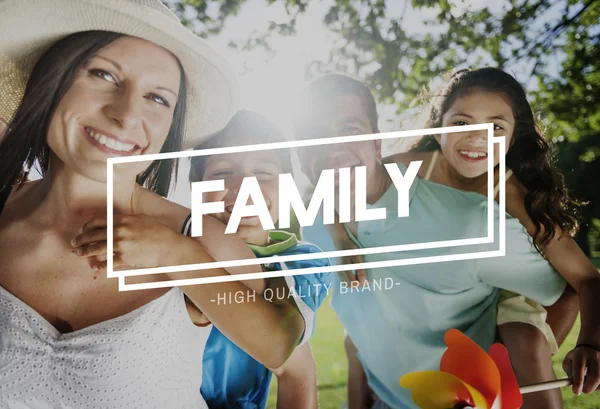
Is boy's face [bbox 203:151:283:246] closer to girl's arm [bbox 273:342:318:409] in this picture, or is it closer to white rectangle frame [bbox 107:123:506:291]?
white rectangle frame [bbox 107:123:506:291]

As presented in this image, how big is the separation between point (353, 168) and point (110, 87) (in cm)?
77

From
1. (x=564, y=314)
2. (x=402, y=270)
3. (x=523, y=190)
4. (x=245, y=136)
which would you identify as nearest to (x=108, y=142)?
(x=245, y=136)

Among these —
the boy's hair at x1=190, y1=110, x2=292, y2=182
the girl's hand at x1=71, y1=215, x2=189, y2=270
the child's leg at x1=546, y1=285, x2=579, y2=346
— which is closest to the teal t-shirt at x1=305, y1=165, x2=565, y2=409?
the child's leg at x1=546, y1=285, x2=579, y2=346

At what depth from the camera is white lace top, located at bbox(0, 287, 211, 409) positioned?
1.48 m

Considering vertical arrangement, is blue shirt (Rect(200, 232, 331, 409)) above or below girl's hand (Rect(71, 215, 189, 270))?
below

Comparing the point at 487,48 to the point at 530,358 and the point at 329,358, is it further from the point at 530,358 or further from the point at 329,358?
the point at 329,358

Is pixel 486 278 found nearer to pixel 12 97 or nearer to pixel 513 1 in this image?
pixel 513 1

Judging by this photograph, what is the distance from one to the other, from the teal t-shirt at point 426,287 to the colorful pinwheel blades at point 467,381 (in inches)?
2.5

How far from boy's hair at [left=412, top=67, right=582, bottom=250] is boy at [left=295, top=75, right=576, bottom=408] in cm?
12

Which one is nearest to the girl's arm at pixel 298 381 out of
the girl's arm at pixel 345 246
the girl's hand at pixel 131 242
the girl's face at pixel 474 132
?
the girl's arm at pixel 345 246

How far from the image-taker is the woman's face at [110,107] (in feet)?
4.92

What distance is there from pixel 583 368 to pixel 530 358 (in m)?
0.24

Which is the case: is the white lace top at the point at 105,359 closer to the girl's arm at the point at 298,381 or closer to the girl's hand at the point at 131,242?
the girl's hand at the point at 131,242

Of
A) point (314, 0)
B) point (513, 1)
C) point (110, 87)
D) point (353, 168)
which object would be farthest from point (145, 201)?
point (513, 1)
